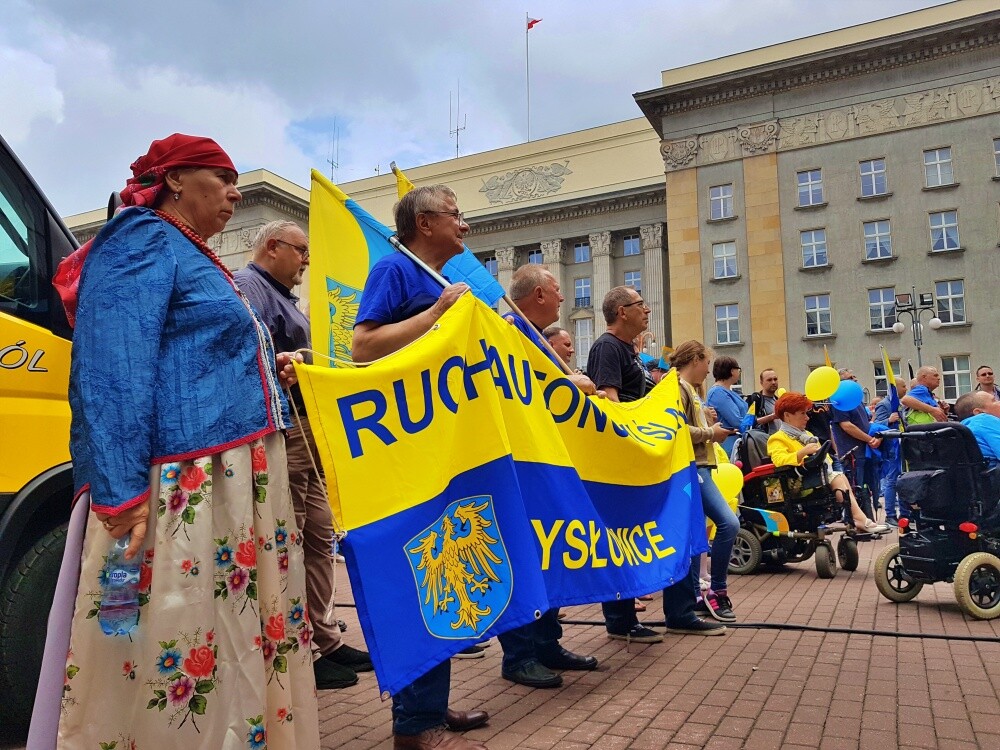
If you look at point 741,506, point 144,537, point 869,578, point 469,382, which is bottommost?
point 869,578

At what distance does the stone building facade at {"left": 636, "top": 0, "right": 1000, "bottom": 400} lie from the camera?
35.3 meters

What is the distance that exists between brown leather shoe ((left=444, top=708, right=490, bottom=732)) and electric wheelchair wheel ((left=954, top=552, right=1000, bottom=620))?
4.10 meters

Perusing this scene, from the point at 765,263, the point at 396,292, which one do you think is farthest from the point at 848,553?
the point at 765,263

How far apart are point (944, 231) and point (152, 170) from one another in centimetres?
3983

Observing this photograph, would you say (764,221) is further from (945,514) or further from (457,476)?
(457,476)

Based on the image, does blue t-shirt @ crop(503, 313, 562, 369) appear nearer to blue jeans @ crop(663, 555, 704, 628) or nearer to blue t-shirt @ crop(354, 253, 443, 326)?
blue t-shirt @ crop(354, 253, 443, 326)

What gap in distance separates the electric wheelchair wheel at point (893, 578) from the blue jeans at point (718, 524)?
5.07 ft

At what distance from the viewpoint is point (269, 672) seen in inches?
97.6

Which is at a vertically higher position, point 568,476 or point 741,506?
point 568,476

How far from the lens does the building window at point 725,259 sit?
39875 millimetres

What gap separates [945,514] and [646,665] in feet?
10.1

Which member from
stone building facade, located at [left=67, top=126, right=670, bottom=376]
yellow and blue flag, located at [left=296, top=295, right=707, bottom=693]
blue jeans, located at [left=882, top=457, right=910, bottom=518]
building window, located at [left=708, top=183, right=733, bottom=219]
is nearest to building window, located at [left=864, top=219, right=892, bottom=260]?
building window, located at [left=708, top=183, right=733, bottom=219]

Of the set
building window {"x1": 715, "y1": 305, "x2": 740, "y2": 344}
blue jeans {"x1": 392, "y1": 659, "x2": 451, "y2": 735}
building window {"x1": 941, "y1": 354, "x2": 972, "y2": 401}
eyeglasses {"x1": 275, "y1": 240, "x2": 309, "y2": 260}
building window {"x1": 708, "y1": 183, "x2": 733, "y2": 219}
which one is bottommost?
blue jeans {"x1": 392, "y1": 659, "x2": 451, "y2": 735}

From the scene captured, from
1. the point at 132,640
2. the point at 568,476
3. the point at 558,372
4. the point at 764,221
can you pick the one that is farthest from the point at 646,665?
the point at 764,221
